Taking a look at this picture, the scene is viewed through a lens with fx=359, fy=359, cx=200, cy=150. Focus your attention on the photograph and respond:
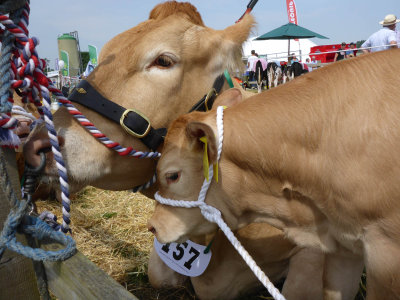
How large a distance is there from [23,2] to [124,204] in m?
3.49

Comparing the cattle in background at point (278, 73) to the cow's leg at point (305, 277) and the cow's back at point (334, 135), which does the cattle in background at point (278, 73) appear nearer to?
the cow's leg at point (305, 277)

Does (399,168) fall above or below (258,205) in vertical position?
above

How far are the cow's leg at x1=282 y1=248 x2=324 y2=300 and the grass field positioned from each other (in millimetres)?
280

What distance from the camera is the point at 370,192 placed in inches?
57.6

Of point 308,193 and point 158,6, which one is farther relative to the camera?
point 158,6

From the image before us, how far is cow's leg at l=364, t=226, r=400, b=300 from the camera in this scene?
1.46m

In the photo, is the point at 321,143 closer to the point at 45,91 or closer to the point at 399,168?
the point at 399,168

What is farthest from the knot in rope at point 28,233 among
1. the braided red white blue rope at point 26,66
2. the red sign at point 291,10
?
the red sign at point 291,10

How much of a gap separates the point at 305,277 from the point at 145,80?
156 cm

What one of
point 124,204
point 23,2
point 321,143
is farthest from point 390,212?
point 124,204

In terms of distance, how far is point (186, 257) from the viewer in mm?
2408

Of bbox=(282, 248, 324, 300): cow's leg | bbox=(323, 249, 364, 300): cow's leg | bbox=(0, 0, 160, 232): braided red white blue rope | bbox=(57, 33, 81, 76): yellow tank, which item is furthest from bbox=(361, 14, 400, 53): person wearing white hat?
bbox=(57, 33, 81, 76): yellow tank

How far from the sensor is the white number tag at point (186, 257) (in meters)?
2.33

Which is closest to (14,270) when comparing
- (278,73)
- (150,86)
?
(150,86)
